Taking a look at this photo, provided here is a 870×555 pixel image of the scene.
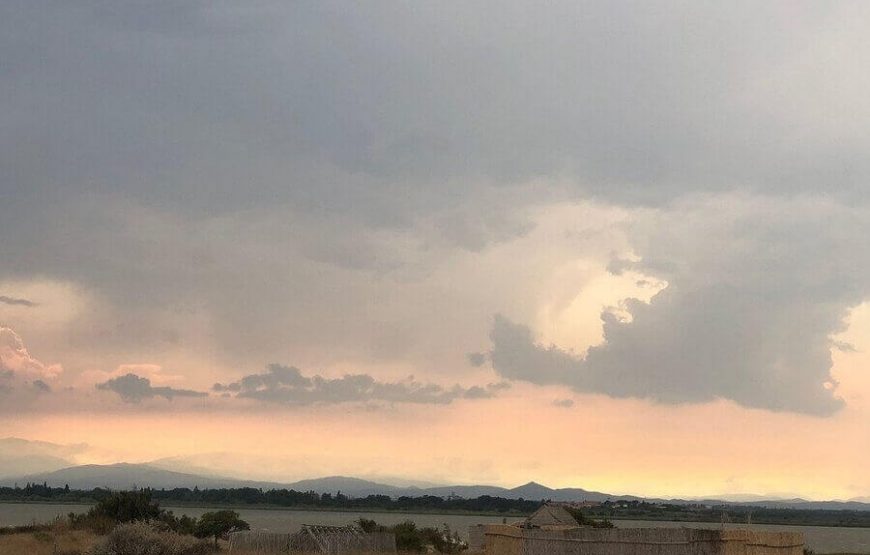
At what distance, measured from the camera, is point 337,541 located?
139 feet

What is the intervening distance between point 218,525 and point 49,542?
1609cm

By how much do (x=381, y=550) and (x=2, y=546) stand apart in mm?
16539

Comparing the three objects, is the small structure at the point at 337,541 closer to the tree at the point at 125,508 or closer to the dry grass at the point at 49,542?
the dry grass at the point at 49,542

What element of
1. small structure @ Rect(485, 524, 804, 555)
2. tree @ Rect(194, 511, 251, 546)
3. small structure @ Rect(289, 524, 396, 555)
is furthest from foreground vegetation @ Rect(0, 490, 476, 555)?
small structure @ Rect(485, 524, 804, 555)

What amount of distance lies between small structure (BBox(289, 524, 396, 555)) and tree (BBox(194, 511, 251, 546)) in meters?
13.8

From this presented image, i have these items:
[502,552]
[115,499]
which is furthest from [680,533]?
[115,499]

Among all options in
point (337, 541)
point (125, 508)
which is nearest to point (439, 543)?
point (337, 541)

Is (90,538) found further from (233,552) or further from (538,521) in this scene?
(538,521)

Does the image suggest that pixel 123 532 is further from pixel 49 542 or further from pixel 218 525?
pixel 218 525

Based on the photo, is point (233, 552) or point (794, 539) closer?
point (794, 539)

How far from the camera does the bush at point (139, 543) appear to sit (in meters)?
36.5

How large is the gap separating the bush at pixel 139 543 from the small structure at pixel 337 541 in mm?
5253

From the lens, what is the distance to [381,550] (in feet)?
145


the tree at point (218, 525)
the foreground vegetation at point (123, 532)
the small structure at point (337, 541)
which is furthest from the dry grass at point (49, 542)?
the tree at point (218, 525)
